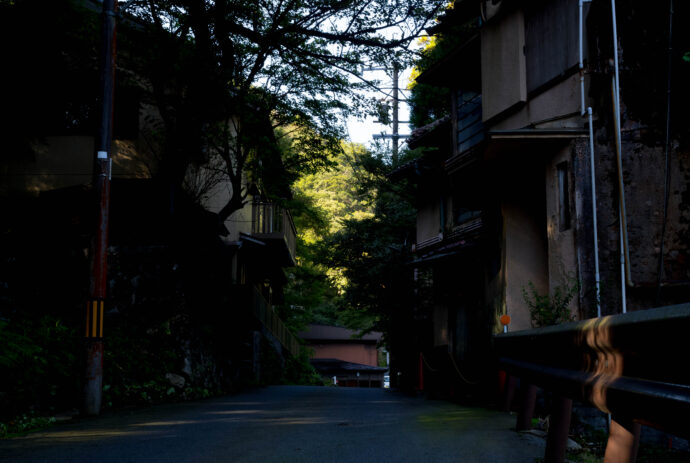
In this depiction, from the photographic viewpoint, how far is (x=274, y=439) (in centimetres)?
771

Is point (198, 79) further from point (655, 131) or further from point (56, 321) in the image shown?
point (655, 131)

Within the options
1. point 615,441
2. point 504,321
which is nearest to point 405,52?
point 504,321

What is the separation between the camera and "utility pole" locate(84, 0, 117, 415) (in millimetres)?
11281

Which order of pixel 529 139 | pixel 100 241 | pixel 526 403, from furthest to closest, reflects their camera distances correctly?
pixel 529 139
pixel 100 241
pixel 526 403

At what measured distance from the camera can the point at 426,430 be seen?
884 cm

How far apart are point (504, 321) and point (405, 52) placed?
10387 millimetres

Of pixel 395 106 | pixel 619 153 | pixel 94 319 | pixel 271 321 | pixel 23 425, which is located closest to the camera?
pixel 23 425

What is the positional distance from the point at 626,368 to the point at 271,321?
1123 inches

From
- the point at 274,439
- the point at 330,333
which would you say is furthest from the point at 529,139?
the point at 330,333

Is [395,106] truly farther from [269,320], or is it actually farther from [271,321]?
[271,321]

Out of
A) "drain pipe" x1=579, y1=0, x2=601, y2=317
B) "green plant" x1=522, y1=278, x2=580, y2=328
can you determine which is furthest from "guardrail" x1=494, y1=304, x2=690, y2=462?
"drain pipe" x1=579, y1=0, x2=601, y2=317

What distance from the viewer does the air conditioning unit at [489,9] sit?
15859mm

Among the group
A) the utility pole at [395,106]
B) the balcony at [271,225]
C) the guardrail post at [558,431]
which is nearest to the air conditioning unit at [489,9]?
the utility pole at [395,106]

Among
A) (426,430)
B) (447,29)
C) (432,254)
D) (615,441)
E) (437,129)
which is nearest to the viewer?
(615,441)
